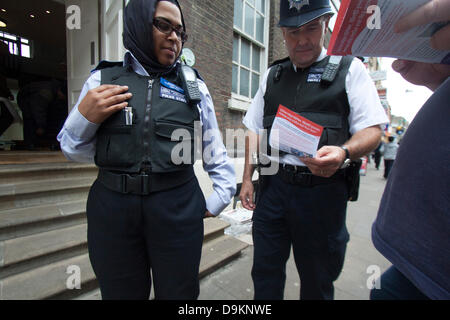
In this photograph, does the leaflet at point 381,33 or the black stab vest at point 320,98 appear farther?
the black stab vest at point 320,98

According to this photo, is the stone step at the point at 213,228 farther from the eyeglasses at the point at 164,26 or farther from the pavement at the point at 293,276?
the eyeglasses at the point at 164,26

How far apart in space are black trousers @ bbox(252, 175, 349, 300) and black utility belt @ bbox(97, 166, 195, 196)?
698 mm

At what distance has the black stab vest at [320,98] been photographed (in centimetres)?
135

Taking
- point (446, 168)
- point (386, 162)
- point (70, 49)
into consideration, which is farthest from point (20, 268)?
point (386, 162)

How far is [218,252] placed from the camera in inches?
106

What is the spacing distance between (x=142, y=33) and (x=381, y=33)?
3.32 feet

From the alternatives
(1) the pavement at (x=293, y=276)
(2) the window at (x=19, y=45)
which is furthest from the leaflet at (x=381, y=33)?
(2) the window at (x=19, y=45)

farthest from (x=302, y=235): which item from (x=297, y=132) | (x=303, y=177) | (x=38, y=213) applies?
(x=38, y=213)

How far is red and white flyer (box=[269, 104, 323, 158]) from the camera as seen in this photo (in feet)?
3.34

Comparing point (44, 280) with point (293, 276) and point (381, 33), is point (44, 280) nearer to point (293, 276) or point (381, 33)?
point (293, 276)

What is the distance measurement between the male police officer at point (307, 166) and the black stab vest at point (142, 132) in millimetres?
711

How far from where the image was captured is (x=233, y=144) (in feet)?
14.5

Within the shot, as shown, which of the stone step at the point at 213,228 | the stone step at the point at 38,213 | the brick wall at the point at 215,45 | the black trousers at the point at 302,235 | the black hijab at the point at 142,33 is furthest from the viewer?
the brick wall at the point at 215,45

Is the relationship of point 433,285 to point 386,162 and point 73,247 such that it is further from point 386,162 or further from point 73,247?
point 386,162
